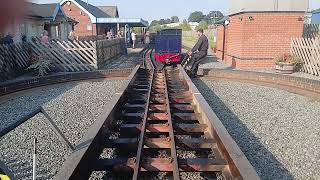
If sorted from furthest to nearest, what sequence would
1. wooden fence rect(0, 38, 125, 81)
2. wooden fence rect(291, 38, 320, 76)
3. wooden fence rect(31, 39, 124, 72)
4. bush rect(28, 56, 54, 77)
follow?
1. wooden fence rect(31, 39, 124, 72)
2. wooden fence rect(0, 38, 125, 81)
3. bush rect(28, 56, 54, 77)
4. wooden fence rect(291, 38, 320, 76)

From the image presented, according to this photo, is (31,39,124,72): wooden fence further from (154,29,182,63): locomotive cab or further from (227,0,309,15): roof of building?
(227,0,309,15): roof of building

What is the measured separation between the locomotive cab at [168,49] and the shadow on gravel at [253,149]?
9223 mm

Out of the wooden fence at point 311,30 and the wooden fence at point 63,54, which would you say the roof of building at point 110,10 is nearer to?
the wooden fence at point 63,54

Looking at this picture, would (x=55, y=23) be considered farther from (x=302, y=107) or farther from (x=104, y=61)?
(x=302, y=107)

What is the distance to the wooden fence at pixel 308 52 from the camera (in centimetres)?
1389

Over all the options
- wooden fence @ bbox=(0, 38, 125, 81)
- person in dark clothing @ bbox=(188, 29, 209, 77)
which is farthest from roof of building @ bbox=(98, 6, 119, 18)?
person in dark clothing @ bbox=(188, 29, 209, 77)

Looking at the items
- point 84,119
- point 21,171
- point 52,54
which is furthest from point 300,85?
point 52,54

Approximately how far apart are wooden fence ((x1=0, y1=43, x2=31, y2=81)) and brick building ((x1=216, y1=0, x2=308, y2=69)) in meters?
10.1

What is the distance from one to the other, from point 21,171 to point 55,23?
29.2 metres

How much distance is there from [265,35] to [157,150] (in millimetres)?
12142

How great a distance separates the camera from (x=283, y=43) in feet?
51.3

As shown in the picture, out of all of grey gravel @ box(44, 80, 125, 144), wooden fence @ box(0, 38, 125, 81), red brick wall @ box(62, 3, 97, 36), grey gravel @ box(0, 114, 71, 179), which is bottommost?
grey gravel @ box(0, 114, 71, 179)

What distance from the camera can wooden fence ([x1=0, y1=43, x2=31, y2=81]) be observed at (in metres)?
12.9

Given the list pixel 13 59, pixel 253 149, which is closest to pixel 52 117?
pixel 253 149
